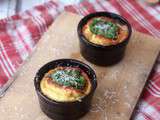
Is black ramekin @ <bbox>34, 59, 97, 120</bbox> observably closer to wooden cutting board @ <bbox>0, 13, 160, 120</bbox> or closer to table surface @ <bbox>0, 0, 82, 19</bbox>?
wooden cutting board @ <bbox>0, 13, 160, 120</bbox>

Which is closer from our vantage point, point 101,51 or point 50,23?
point 101,51

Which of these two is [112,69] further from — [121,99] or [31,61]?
[31,61]

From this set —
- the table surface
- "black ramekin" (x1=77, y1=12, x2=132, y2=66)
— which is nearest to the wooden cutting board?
"black ramekin" (x1=77, y1=12, x2=132, y2=66)

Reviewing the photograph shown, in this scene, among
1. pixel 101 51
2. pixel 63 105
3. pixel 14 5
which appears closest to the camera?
pixel 63 105

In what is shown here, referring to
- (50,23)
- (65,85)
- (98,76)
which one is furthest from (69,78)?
(50,23)

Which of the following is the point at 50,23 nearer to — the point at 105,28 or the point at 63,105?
the point at 105,28
